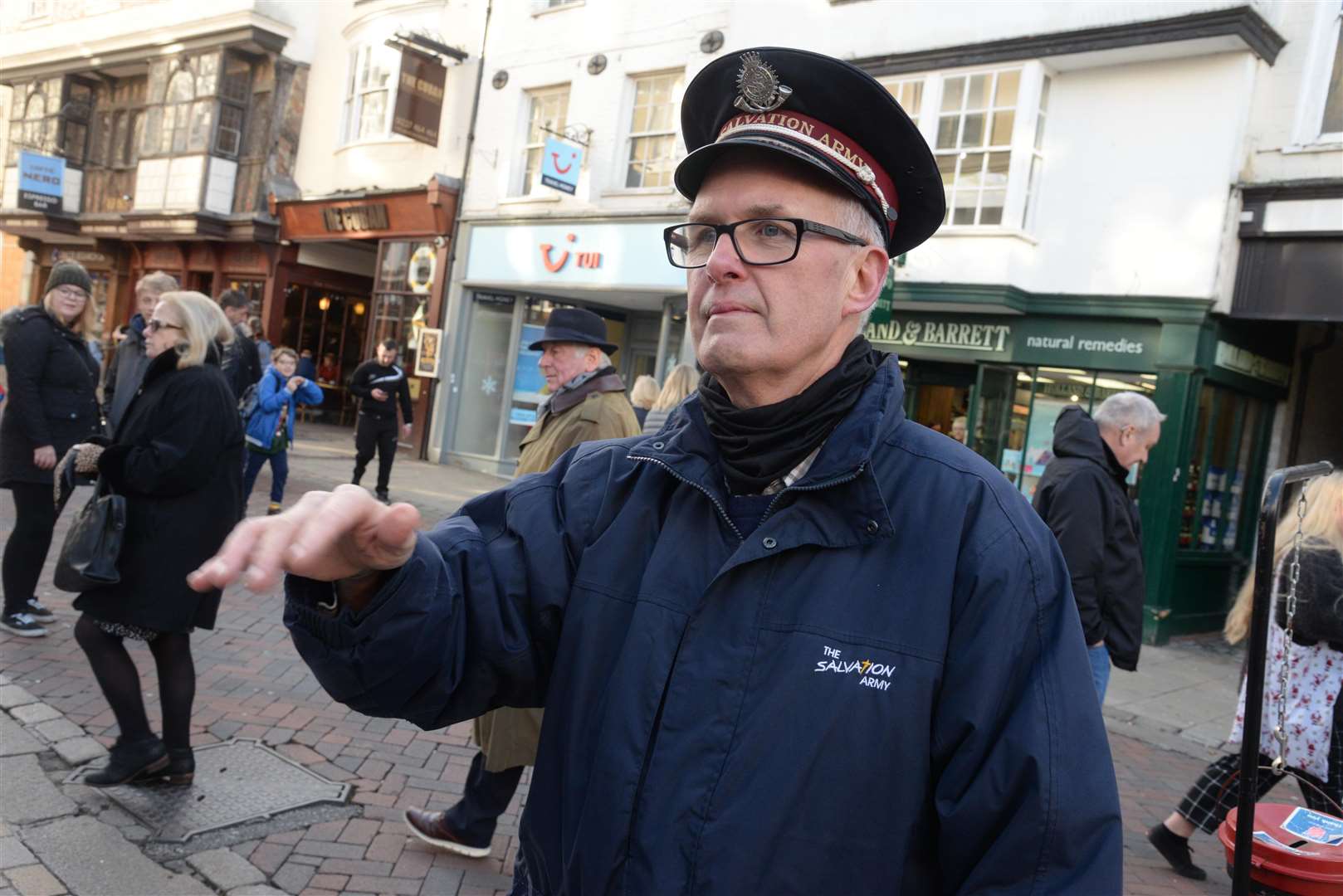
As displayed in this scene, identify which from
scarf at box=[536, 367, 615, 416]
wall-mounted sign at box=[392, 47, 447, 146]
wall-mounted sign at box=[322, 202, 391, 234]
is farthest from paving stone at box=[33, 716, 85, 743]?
wall-mounted sign at box=[322, 202, 391, 234]

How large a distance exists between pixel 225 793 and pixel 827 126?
3576 millimetres

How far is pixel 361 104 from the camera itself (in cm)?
1817

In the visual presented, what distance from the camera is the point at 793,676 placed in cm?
137

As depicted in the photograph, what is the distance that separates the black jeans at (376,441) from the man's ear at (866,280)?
10088 millimetres

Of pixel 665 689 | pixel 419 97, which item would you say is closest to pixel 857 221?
pixel 665 689

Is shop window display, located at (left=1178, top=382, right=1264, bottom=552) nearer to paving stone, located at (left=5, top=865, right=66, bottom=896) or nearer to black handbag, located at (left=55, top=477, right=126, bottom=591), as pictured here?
black handbag, located at (left=55, top=477, right=126, bottom=591)

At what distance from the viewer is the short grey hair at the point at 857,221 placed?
5.32 feet

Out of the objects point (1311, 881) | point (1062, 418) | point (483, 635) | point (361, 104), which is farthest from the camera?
point (361, 104)

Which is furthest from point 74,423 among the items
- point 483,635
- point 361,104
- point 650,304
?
point 361,104

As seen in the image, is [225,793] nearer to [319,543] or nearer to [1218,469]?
[319,543]

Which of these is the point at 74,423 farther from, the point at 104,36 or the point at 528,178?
the point at 104,36

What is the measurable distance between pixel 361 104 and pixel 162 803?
16.7 meters

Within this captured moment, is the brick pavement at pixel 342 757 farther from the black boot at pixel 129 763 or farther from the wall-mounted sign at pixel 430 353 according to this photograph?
the wall-mounted sign at pixel 430 353

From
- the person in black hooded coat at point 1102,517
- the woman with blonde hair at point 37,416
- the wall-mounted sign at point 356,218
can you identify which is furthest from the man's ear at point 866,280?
the wall-mounted sign at point 356,218
